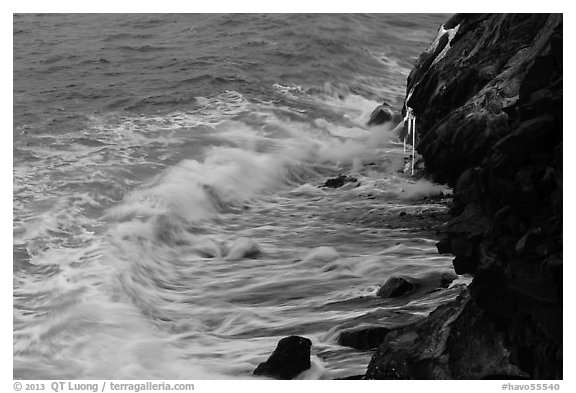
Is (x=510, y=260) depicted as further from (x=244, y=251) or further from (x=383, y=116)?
(x=383, y=116)

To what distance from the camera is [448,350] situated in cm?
1255

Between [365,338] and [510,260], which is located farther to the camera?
[365,338]

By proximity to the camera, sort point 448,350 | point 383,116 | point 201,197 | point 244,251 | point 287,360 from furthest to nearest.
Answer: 1. point 383,116
2. point 201,197
3. point 244,251
4. point 287,360
5. point 448,350

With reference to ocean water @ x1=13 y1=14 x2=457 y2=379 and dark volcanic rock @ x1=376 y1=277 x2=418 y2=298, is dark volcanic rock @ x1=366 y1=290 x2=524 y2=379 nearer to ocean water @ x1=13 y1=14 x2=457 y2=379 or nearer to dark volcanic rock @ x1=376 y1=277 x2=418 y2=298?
ocean water @ x1=13 y1=14 x2=457 y2=379

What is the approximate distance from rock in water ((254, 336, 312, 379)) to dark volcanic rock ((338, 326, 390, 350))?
84 cm

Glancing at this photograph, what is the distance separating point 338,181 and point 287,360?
402 inches

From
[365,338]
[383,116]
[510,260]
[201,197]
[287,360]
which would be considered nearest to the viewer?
[510,260]

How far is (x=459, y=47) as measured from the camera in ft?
74.6

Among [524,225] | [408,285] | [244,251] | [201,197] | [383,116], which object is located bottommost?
[201,197]

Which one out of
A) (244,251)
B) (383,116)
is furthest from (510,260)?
Answer: (383,116)

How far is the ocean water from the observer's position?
1567cm

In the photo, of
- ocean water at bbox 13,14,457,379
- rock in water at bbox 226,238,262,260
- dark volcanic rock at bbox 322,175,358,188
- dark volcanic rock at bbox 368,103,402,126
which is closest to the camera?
ocean water at bbox 13,14,457,379

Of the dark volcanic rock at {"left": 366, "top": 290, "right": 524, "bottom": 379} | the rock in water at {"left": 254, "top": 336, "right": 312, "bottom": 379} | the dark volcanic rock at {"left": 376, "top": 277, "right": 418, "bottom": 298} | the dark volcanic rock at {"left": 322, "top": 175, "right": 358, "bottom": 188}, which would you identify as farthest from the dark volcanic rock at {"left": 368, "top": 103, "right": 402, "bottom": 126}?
the dark volcanic rock at {"left": 366, "top": 290, "right": 524, "bottom": 379}

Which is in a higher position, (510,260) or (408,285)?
(510,260)
